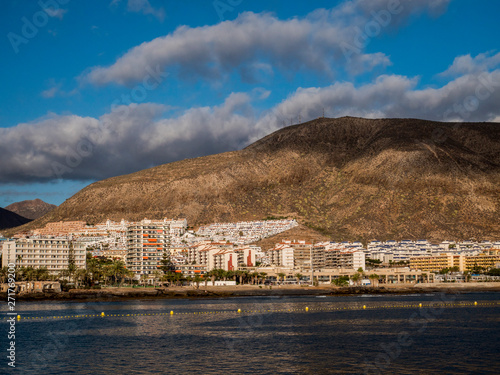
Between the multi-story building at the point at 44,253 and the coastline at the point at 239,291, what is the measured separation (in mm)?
16732

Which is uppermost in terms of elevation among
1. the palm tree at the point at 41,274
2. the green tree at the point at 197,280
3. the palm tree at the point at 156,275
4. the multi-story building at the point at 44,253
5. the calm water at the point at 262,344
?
the multi-story building at the point at 44,253

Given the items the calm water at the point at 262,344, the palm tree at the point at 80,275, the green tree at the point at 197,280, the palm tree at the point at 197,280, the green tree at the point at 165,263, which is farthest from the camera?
the green tree at the point at 165,263

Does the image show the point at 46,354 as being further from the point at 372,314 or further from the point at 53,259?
the point at 53,259

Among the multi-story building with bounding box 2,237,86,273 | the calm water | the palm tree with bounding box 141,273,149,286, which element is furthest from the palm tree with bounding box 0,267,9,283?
the calm water

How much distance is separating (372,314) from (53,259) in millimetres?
97164

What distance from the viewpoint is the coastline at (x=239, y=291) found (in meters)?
141

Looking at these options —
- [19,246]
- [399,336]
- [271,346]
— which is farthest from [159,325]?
[19,246]

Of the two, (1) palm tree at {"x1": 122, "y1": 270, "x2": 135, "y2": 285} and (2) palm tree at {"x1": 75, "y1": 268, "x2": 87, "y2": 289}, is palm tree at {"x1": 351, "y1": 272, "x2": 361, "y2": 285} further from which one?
(2) palm tree at {"x1": 75, "y1": 268, "x2": 87, "y2": 289}

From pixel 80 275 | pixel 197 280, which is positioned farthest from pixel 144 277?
pixel 80 275

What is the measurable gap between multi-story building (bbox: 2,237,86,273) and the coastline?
16.7 metres

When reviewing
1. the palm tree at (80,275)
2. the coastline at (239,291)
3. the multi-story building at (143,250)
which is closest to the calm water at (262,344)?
the coastline at (239,291)

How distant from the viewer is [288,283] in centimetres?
19175

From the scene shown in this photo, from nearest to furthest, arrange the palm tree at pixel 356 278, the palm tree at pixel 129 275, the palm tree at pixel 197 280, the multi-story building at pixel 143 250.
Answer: the palm tree at pixel 129 275 < the palm tree at pixel 197 280 < the multi-story building at pixel 143 250 < the palm tree at pixel 356 278

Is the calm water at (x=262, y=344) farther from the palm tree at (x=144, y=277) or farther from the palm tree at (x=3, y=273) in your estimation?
the palm tree at (x=144, y=277)
